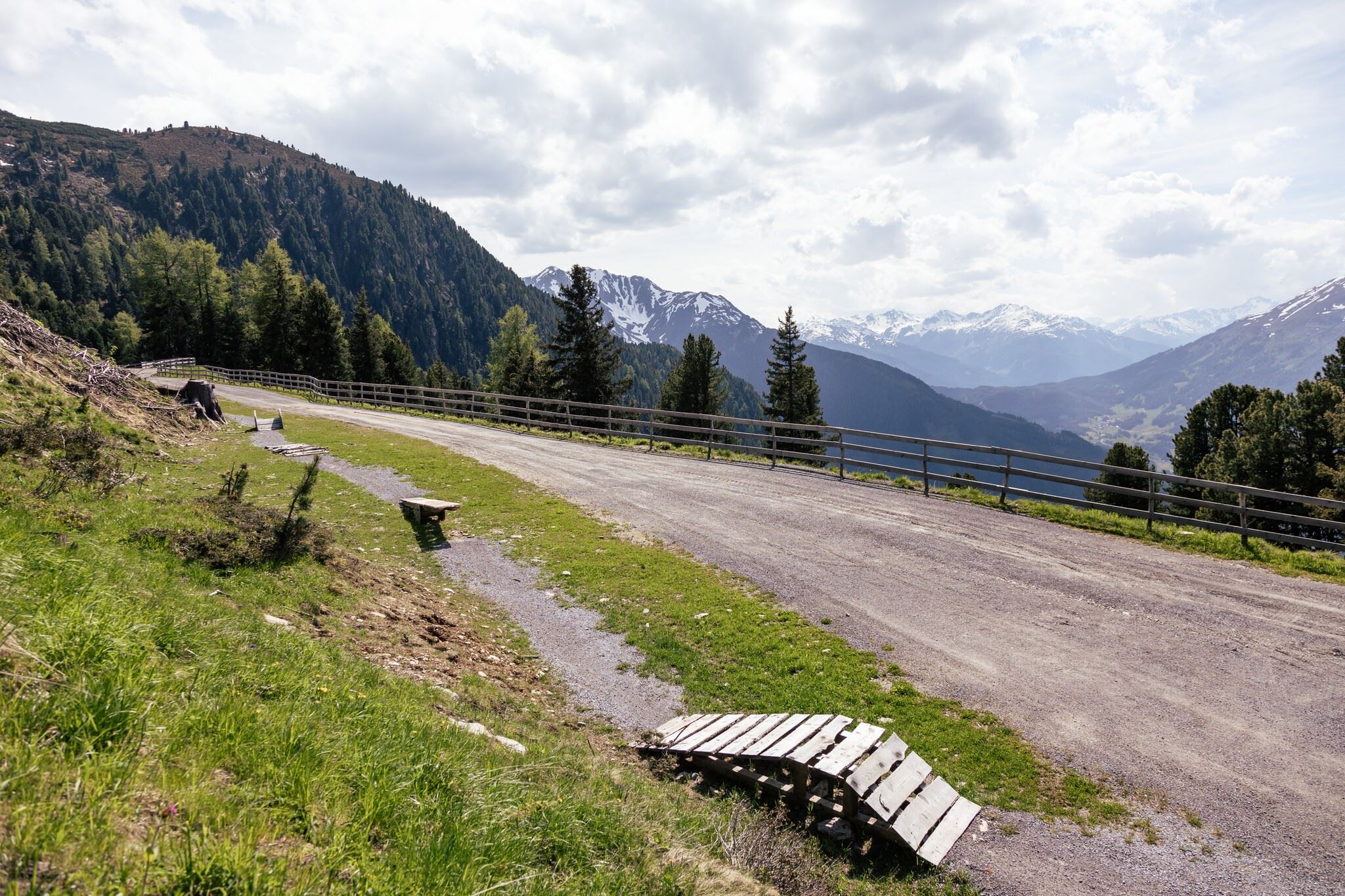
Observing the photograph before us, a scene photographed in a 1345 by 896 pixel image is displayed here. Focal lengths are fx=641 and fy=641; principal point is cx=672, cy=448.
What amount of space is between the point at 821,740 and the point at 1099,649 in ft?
16.5

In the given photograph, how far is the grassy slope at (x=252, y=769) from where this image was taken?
8.05 feet

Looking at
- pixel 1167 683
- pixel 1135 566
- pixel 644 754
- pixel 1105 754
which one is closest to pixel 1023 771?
pixel 1105 754

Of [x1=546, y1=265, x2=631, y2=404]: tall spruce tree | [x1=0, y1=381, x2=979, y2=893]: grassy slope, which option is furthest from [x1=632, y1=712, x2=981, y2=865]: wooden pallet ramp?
[x1=546, y1=265, x2=631, y2=404]: tall spruce tree

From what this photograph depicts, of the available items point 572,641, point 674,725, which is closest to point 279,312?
point 572,641

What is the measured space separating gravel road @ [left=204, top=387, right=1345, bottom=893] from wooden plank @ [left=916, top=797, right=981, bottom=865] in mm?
148

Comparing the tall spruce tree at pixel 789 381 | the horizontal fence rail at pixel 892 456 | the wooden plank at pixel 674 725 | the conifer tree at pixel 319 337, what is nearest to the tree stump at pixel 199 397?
the horizontal fence rail at pixel 892 456

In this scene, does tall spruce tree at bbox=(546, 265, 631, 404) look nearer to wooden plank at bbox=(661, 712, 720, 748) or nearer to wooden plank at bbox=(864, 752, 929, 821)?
wooden plank at bbox=(661, 712, 720, 748)

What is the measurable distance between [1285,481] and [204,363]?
97.5 meters

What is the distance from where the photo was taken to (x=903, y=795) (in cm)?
A: 532

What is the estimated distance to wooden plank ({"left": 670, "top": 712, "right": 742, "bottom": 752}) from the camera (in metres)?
6.23

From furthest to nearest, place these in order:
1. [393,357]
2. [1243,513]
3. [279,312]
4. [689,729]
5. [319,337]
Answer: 1. [393,357]
2. [279,312]
3. [319,337]
4. [1243,513]
5. [689,729]

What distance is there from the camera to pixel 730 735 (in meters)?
6.28

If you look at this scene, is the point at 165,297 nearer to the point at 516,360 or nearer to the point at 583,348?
the point at 516,360

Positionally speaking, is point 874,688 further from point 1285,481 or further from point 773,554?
point 1285,481
